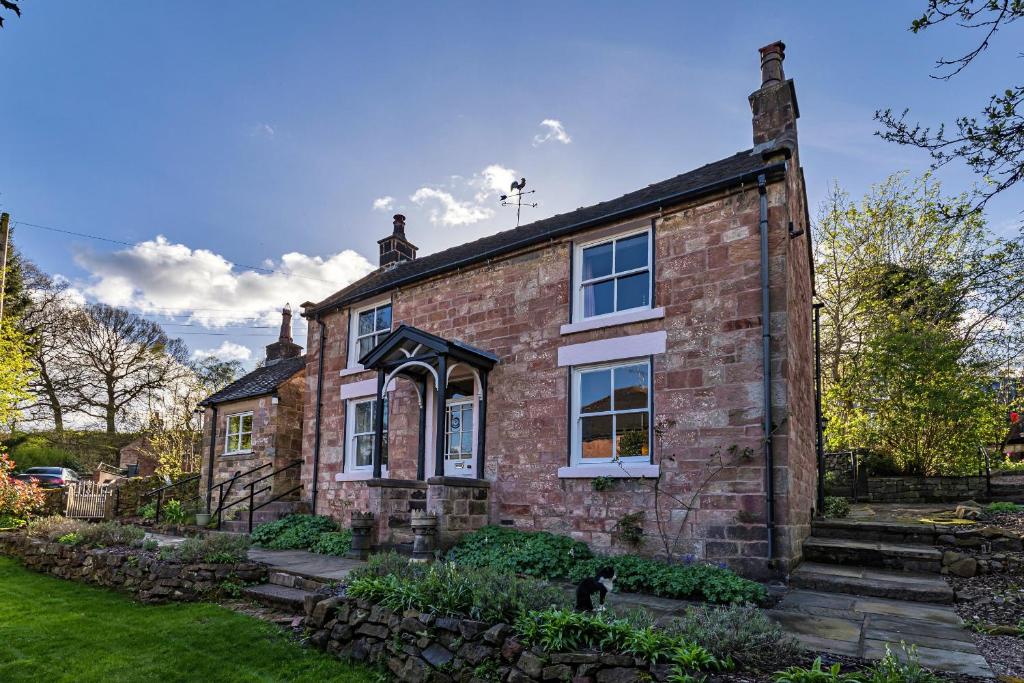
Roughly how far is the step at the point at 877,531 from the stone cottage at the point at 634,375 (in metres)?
0.56

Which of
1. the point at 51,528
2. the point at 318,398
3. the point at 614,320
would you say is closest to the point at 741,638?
the point at 614,320

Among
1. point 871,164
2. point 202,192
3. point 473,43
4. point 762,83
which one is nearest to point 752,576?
point 762,83

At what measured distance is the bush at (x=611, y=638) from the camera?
4355 millimetres

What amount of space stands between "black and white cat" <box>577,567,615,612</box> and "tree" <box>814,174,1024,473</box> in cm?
714

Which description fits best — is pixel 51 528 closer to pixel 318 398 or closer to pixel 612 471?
pixel 318 398

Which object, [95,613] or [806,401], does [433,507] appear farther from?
[806,401]

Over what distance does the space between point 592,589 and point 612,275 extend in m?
5.50

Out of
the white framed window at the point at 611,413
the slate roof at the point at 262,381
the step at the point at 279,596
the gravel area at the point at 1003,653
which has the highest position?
the slate roof at the point at 262,381

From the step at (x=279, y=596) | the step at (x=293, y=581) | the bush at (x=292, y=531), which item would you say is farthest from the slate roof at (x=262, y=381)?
the step at (x=279, y=596)

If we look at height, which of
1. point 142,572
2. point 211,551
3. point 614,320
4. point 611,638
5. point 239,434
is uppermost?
point 614,320

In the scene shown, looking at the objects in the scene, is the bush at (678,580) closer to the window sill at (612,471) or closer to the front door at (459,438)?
the window sill at (612,471)

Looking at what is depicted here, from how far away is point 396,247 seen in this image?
55.0 ft

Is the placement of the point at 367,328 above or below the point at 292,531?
above

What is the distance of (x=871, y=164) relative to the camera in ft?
60.3
